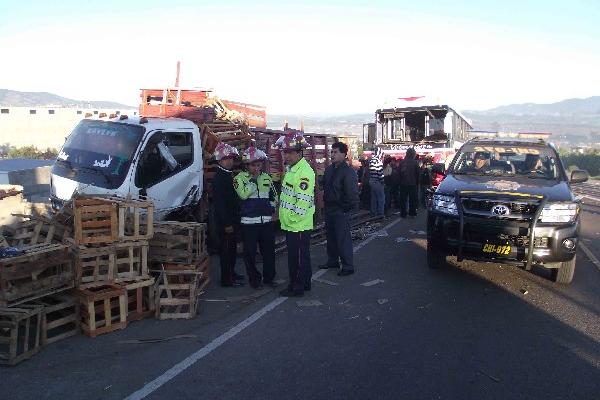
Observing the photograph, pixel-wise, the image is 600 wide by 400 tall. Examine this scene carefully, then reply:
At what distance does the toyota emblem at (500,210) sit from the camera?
23.1 ft

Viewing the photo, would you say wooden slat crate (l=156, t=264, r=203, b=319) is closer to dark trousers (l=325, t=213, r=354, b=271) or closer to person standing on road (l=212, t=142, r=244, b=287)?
person standing on road (l=212, t=142, r=244, b=287)

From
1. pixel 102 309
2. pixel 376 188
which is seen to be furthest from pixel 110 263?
pixel 376 188

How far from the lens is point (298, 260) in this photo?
6957 millimetres

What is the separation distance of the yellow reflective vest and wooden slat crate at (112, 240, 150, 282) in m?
1.85

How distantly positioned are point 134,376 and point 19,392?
0.86 m

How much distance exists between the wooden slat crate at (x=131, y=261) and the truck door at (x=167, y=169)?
183 cm

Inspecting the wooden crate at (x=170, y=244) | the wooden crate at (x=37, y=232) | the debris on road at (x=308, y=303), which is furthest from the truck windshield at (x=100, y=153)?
the debris on road at (x=308, y=303)

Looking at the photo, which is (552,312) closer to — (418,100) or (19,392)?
(19,392)

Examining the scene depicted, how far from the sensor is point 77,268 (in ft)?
18.2

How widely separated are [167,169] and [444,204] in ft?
13.7

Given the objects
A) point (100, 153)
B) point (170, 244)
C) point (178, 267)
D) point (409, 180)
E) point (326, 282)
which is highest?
point (100, 153)

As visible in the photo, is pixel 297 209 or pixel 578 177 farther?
pixel 578 177

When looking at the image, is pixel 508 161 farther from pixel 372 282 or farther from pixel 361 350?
pixel 361 350

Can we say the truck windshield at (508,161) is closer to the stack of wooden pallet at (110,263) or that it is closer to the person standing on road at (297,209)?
the person standing on road at (297,209)
